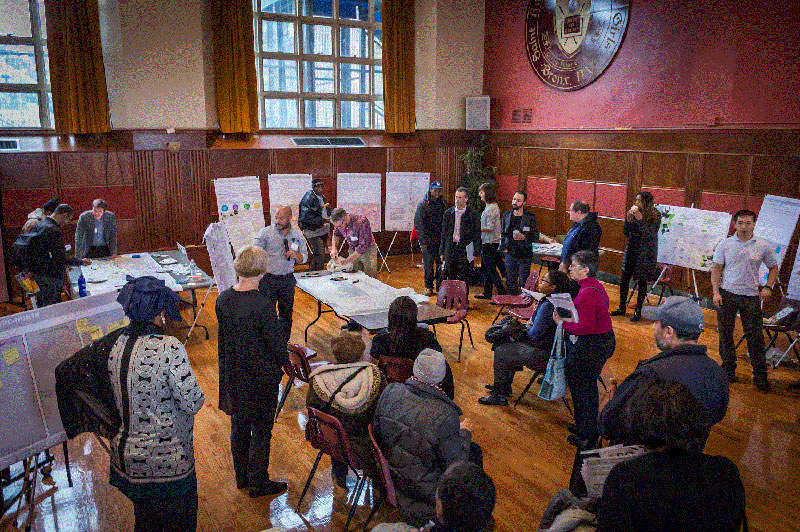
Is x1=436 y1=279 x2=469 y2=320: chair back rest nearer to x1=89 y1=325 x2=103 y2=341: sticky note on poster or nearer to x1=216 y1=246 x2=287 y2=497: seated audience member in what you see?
x1=216 y1=246 x2=287 y2=497: seated audience member

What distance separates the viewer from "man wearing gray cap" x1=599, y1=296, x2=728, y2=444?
109 inches

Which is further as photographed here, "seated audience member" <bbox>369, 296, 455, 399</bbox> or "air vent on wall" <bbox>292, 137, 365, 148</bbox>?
"air vent on wall" <bbox>292, 137, 365, 148</bbox>

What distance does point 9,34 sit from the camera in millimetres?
8641

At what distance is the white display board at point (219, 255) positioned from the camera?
650 cm

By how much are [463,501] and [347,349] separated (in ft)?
5.02

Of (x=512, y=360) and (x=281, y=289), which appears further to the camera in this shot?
(x=281, y=289)

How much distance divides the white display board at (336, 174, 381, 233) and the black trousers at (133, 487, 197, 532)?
779 cm

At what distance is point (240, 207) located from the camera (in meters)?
9.54

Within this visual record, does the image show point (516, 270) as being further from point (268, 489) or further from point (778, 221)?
point (268, 489)

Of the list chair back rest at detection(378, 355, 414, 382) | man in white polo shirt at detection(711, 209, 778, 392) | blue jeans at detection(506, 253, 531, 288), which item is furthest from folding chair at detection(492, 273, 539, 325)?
chair back rest at detection(378, 355, 414, 382)

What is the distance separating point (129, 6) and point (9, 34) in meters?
1.77

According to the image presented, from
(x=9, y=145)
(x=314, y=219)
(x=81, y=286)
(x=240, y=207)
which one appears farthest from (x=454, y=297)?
(x=9, y=145)

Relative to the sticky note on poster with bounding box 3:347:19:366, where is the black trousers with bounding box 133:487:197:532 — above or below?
below

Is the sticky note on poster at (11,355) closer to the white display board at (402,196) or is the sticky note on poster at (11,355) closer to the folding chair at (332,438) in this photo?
the folding chair at (332,438)
